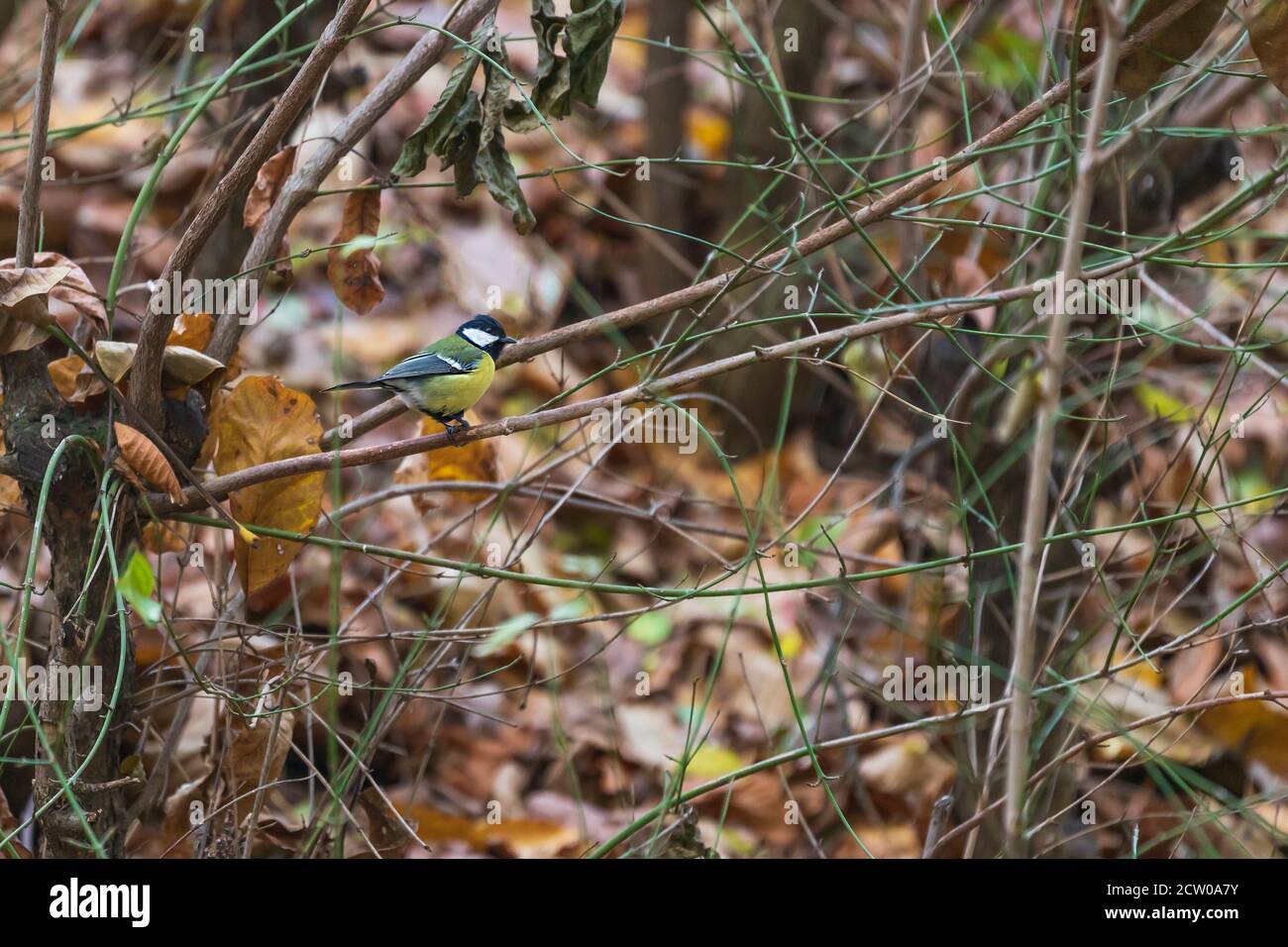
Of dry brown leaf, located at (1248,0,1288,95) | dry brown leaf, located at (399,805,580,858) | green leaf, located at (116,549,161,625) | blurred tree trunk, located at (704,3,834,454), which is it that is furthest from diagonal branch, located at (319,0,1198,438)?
Result: blurred tree trunk, located at (704,3,834,454)

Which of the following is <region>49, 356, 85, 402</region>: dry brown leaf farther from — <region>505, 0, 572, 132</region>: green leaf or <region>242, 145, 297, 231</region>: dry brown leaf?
<region>505, 0, 572, 132</region>: green leaf

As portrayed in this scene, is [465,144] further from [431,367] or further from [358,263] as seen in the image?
[431,367]

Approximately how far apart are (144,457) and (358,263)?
72 cm

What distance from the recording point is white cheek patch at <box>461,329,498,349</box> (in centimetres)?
315

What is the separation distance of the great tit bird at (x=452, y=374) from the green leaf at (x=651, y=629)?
2.09 meters

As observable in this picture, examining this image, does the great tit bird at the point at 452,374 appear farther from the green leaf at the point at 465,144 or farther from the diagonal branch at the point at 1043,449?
the diagonal branch at the point at 1043,449

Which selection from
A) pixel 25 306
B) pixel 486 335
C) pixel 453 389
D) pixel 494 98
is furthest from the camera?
pixel 486 335

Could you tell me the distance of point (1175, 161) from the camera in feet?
13.4

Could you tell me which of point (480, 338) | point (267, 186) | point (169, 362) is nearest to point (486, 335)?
point (480, 338)

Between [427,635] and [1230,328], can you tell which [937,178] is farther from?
[1230,328]

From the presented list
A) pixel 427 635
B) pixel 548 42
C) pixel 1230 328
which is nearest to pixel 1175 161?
pixel 1230 328

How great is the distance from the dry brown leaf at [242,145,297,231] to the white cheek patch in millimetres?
654

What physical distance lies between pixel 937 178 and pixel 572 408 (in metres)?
0.87

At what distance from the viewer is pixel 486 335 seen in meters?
3.17
